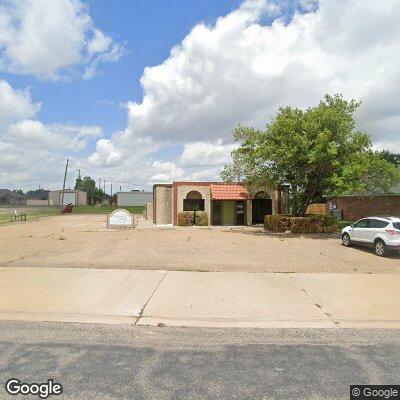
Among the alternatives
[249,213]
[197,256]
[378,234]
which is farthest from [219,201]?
[197,256]

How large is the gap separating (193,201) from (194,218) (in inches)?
78.9

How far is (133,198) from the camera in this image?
87.1m

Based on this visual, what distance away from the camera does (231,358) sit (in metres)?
5.00

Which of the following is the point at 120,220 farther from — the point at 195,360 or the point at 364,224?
the point at 195,360

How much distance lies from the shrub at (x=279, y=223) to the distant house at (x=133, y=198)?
205 ft

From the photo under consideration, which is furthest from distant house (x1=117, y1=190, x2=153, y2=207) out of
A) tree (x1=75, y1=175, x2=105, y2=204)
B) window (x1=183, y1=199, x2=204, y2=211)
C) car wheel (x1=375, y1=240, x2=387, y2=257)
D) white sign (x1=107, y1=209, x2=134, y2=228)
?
car wheel (x1=375, y1=240, x2=387, y2=257)

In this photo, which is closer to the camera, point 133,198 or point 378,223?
point 378,223

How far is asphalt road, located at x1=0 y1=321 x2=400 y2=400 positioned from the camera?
4.12 meters

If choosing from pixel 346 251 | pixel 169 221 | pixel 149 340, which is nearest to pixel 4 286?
pixel 149 340

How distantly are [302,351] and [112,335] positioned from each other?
288 centimetres

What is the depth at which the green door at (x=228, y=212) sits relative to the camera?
107 ft

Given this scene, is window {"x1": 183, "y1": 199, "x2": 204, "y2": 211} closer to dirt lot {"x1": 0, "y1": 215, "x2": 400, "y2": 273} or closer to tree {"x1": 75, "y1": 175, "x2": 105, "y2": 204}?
→ dirt lot {"x1": 0, "y1": 215, "x2": 400, "y2": 273}

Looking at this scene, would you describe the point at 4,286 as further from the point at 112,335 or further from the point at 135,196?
the point at 135,196

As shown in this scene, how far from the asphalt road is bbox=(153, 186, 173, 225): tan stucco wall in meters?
25.6
